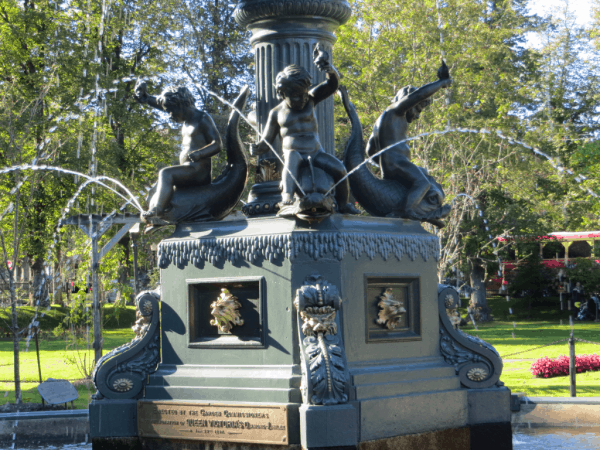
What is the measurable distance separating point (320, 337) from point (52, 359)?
15.8 m

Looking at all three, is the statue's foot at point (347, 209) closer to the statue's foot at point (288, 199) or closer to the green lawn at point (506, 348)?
the statue's foot at point (288, 199)

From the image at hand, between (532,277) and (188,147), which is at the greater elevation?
(188,147)

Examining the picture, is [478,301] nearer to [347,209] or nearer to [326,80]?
[347,209]

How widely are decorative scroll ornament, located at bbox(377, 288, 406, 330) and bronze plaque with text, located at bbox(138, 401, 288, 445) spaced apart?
3.22 ft

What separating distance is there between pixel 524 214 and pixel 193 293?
2747 cm

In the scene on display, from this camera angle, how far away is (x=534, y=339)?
2292cm

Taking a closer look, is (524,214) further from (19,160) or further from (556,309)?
(19,160)

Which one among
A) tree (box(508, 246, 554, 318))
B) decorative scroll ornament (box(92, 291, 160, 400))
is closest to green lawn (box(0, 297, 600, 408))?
tree (box(508, 246, 554, 318))

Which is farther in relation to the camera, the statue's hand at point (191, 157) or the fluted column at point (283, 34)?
the fluted column at point (283, 34)

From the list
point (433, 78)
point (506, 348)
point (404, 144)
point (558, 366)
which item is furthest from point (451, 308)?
point (433, 78)

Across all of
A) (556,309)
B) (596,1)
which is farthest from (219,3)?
(556,309)

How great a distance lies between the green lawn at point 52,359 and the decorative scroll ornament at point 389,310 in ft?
21.8

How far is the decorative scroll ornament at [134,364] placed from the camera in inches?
232

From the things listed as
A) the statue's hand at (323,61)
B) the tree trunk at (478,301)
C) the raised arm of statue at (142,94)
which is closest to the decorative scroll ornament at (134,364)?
the raised arm of statue at (142,94)
